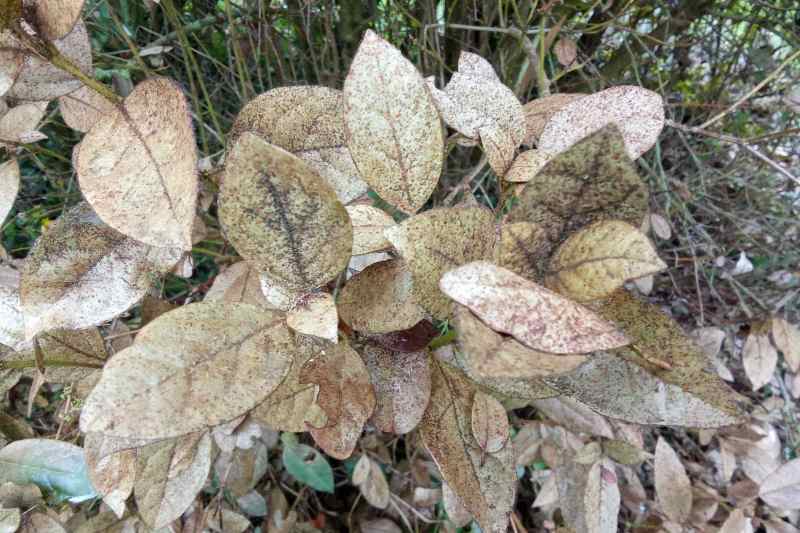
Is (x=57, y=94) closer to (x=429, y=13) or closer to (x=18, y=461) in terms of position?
(x=18, y=461)

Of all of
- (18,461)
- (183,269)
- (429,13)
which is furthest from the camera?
(429,13)

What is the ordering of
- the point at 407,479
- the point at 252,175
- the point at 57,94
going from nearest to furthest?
the point at 252,175, the point at 57,94, the point at 407,479

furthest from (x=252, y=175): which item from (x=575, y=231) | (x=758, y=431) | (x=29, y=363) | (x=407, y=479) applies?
(x=758, y=431)

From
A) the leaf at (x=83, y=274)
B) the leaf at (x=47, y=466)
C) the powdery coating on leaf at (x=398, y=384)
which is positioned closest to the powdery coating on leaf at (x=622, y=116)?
the powdery coating on leaf at (x=398, y=384)

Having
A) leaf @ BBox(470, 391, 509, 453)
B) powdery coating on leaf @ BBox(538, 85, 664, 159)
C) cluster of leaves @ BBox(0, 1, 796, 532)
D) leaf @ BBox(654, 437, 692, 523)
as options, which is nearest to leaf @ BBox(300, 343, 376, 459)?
cluster of leaves @ BBox(0, 1, 796, 532)

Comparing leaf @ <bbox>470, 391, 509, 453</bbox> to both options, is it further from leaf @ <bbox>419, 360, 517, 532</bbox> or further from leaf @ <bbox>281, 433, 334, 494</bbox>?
leaf @ <bbox>281, 433, 334, 494</bbox>

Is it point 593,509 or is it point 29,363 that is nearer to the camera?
point 29,363

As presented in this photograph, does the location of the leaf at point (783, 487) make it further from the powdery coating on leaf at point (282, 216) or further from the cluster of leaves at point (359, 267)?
the powdery coating on leaf at point (282, 216)
